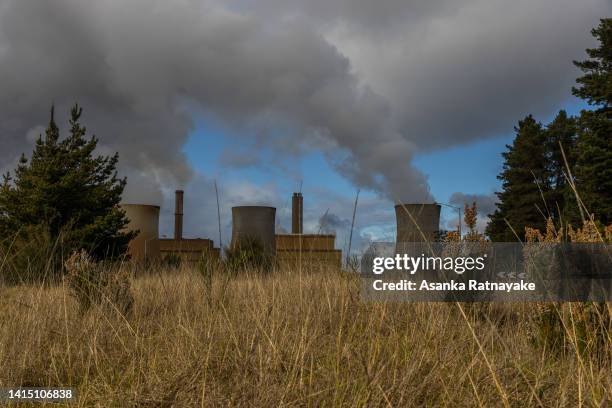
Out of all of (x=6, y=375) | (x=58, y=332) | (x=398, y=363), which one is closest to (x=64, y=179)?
(x=58, y=332)

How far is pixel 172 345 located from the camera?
11.9ft

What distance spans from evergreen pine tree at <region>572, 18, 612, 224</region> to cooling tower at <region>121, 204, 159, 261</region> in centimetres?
1436

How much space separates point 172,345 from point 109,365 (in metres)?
0.47

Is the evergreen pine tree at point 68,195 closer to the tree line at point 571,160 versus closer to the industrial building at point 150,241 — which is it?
the industrial building at point 150,241

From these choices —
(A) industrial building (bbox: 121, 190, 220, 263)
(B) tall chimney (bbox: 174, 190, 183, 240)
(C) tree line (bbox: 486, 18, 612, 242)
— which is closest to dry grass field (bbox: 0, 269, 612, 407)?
(C) tree line (bbox: 486, 18, 612, 242)

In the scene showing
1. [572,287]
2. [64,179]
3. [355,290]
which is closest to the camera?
[572,287]

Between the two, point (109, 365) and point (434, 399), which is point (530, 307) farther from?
point (109, 365)

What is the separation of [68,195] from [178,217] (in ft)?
26.1

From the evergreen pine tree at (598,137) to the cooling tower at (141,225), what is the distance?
14355 mm

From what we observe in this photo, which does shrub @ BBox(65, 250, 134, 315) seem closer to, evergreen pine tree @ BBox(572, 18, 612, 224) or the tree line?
the tree line

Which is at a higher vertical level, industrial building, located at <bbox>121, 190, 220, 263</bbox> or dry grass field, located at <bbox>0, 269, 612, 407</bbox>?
industrial building, located at <bbox>121, 190, 220, 263</bbox>

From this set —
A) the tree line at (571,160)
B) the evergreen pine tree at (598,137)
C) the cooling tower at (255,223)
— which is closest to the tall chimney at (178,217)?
the cooling tower at (255,223)

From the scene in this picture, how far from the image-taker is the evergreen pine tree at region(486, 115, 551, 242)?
74.5 feet

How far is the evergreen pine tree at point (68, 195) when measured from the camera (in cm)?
1552
